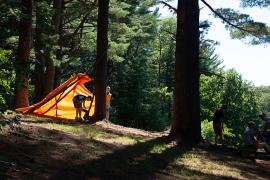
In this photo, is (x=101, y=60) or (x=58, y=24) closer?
(x=101, y=60)

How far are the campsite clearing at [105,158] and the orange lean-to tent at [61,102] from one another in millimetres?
5022

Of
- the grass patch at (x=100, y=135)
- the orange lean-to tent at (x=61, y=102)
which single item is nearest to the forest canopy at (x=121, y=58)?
the orange lean-to tent at (x=61, y=102)

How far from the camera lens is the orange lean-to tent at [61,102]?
→ 17.9 m

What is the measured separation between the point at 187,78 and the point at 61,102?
7217mm

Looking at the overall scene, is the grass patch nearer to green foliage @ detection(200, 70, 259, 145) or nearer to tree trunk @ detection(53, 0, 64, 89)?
tree trunk @ detection(53, 0, 64, 89)

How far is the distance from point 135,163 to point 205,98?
4854cm

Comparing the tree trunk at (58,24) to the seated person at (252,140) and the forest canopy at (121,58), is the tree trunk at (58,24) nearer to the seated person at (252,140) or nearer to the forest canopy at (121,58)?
the forest canopy at (121,58)

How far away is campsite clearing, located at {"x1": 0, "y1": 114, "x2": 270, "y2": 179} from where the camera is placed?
723cm

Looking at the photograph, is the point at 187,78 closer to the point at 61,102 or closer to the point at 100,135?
the point at 100,135

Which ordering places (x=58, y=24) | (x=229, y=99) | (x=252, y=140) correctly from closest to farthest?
1. (x=252, y=140)
2. (x=58, y=24)
3. (x=229, y=99)

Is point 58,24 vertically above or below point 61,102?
above

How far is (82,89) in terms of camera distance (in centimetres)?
2052

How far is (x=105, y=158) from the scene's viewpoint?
355 inches

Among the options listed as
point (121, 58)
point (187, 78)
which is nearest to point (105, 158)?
point (187, 78)
